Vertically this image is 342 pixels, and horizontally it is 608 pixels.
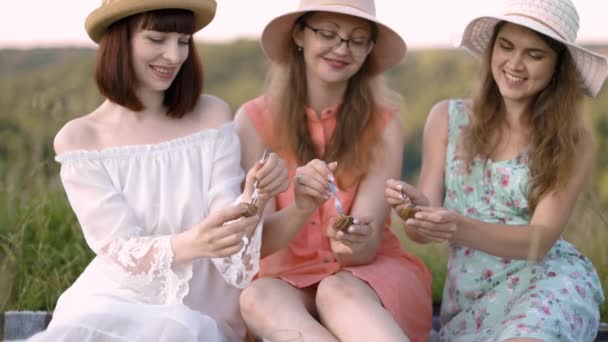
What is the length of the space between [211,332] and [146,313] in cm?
25

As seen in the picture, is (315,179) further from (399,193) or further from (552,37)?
(552,37)

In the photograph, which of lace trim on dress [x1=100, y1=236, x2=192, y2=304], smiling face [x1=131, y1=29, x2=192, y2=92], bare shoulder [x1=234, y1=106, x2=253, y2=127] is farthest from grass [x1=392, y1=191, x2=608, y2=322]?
smiling face [x1=131, y1=29, x2=192, y2=92]

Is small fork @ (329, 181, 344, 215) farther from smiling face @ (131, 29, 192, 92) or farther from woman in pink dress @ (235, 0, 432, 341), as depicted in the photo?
smiling face @ (131, 29, 192, 92)

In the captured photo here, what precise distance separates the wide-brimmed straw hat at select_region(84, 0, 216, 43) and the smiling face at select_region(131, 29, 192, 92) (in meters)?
A: 0.10

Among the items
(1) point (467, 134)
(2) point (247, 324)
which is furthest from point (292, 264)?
(1) point (467, 134)

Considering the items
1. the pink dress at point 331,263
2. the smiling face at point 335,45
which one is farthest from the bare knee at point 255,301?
the smiling face at point 335,45

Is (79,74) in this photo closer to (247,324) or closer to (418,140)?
(418,140)

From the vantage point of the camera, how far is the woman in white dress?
306 centimetres

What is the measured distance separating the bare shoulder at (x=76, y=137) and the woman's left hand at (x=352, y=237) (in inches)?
39.0

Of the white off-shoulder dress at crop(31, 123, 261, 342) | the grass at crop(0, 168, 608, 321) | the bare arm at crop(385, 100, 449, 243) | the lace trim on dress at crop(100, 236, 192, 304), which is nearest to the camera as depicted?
the white off-shoulder dress at crop(31, 123, 261, 342)

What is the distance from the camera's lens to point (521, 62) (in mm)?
3504

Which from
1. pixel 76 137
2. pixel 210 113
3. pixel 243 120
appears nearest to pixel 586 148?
Answer: pixel 243 120

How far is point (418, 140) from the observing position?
13.6 metres

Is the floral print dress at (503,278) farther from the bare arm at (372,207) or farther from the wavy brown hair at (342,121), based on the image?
the wavy brown hair at (342,121)
